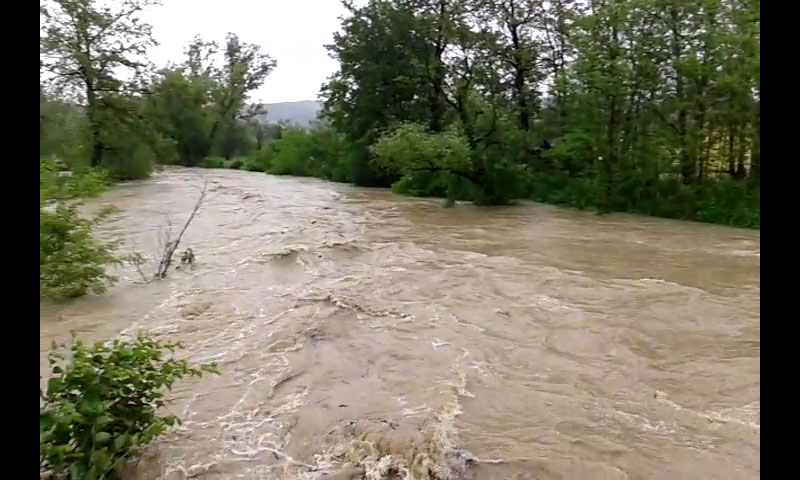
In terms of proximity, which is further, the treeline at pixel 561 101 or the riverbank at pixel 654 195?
the treeline at pixel 561 101

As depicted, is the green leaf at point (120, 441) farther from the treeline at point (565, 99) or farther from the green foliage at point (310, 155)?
the green foliage at point (310, 155)

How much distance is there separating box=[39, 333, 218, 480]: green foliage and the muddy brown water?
350 millimetres

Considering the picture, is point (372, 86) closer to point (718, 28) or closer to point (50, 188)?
point (718, 28)

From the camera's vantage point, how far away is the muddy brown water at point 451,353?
475 cm

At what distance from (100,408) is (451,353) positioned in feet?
13.2

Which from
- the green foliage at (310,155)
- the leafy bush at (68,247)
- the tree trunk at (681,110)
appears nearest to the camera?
the leafy bush at (68,247)

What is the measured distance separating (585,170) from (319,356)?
1778 cm

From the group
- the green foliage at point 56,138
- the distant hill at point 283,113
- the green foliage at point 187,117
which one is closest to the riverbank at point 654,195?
the green foliage at point 56,138

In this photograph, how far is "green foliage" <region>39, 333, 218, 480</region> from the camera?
361 centimetres

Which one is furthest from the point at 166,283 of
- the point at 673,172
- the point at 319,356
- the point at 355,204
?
the point at 673,172

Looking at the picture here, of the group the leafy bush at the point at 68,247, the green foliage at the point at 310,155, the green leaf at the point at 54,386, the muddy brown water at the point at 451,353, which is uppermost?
the green foliage at the point at 310,155

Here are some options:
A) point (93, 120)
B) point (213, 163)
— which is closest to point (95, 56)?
point (93, 120)

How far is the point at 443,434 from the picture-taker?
5047 millimetres

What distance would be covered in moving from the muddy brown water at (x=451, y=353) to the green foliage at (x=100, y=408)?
350 mm
